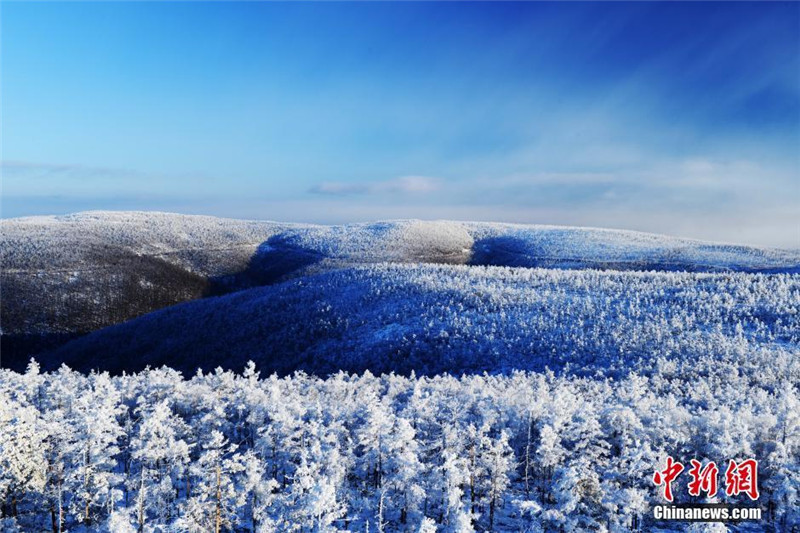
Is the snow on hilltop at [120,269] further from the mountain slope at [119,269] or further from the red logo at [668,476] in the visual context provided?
the red logo at [668,476]

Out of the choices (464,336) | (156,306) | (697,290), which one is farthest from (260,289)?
(697,290)

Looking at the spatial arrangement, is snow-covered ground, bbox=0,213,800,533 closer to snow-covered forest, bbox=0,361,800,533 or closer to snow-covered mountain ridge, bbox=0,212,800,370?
snow-covered forest, bbox=0,361,800,533

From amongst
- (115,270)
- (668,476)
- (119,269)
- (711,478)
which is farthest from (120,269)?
(711,478)

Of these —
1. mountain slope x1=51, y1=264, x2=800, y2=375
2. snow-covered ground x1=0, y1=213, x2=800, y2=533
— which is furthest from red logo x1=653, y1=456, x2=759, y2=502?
mountain slope x1=51, y1=264, x2=800, y2=375

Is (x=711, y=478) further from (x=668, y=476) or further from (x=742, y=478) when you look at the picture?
(x=668, y=476)

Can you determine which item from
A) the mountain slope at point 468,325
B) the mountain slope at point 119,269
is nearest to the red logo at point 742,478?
the mountain slope at point 468,325

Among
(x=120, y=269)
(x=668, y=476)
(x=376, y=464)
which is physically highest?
(x=120, y=269)

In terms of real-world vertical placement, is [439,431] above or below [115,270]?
above

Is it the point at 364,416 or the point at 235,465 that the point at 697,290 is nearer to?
the point at 364,416

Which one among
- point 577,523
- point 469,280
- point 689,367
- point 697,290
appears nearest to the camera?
point 577,523
